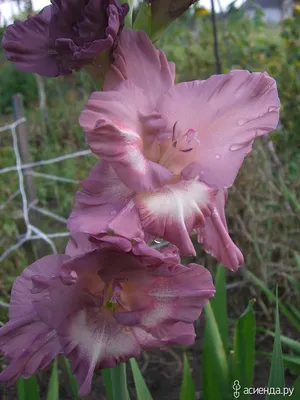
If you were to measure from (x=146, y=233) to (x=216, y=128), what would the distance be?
20 cm

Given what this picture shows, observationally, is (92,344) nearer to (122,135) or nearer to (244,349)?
(122,135)

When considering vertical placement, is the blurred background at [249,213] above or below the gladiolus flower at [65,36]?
below

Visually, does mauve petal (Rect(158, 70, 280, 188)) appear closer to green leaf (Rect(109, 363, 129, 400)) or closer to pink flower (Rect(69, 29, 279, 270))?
pink flower (Rect(69, 29, 279, 270))

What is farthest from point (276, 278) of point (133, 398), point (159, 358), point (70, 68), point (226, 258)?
point (70, 68)

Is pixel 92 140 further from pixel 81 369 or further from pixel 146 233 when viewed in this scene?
pixel 81 369

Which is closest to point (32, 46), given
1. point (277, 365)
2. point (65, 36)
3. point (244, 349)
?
point (65, 36)

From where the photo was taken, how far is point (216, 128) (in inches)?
31.3

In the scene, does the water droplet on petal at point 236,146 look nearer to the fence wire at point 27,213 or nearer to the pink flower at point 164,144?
the pink flower at point 164,144

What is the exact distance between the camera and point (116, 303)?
2.68 feet

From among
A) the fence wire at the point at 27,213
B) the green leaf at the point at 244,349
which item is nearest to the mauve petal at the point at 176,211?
the green leaf at the point at 244,349

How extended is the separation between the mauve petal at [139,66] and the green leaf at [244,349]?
2.32 ft

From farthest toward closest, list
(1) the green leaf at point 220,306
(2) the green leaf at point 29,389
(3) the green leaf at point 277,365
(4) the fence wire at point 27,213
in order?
(4) the fence wire at point 27,213 → (1) the green leaf at point 220,306 → (2) the green leaf at point 29,389 → (3) the green leaf at point 277,365

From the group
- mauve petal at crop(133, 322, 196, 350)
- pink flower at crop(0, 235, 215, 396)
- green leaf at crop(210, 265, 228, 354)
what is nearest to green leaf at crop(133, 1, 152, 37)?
pink flower at crop(0, 235, 215, 396)

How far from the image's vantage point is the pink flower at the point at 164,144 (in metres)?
0.71
